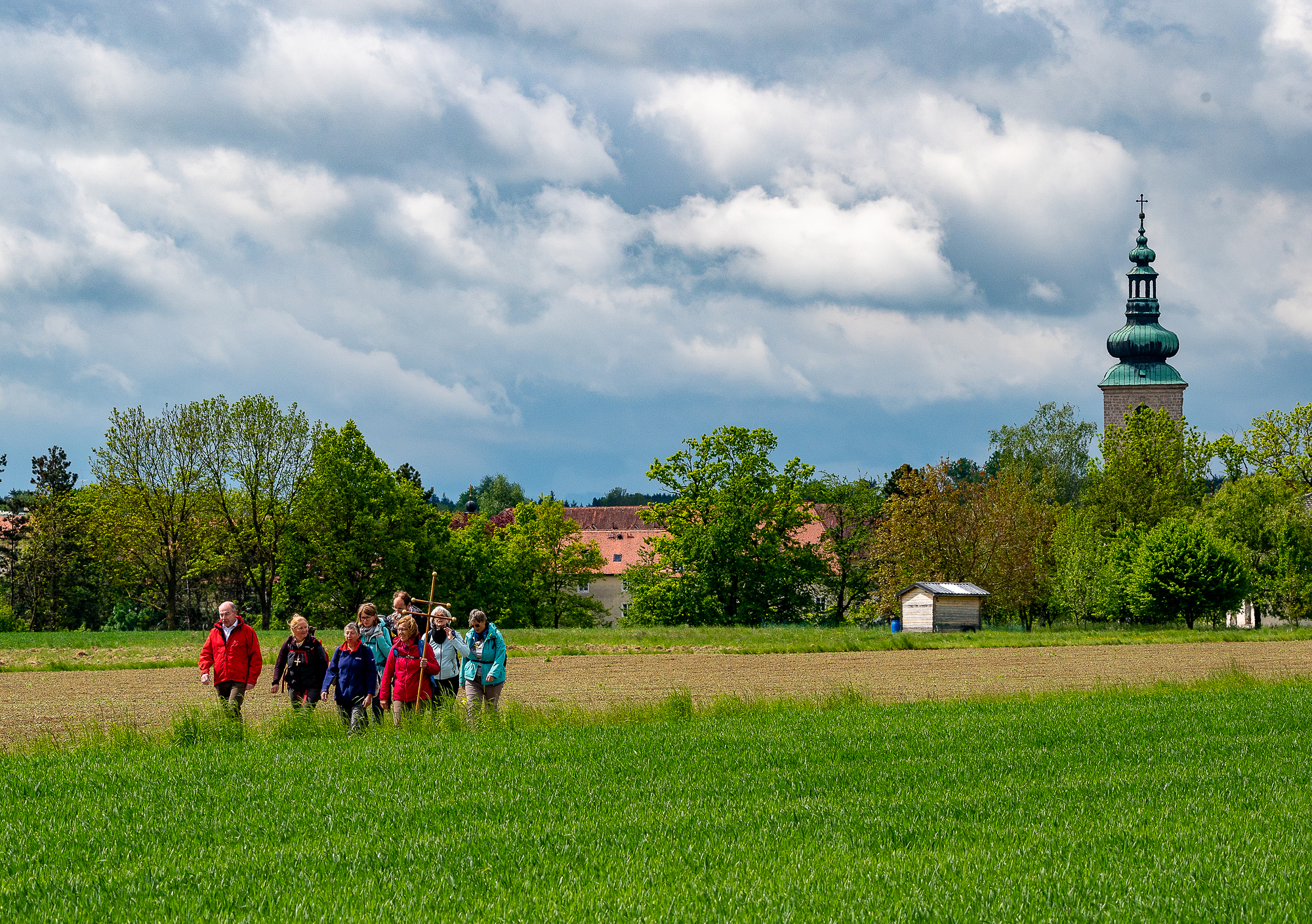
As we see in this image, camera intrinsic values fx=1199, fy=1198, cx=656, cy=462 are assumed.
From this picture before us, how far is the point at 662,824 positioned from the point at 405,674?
267 inches

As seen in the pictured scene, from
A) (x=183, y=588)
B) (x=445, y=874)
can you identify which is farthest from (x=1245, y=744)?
(x=183, y=588)

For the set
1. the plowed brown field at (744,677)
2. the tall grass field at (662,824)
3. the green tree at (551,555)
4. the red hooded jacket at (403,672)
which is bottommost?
the plowed brown field at (744,677)

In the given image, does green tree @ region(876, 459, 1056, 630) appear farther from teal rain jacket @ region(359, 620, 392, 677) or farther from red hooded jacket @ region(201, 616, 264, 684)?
red hooded jacket @ region(201, 616, 264, 684)

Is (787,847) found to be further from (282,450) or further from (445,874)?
(282,450)

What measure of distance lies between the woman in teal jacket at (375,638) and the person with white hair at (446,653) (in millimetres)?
611

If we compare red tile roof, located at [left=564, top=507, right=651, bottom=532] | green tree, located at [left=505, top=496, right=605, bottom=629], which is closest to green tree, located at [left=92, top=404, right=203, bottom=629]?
green tree, located at [left=505, top=496, right=605, bottom=629]

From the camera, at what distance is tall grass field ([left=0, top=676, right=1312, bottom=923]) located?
722 centimetres

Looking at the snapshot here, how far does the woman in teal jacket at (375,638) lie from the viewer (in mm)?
15242

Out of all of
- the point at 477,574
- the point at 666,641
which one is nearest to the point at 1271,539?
the point at 666,641

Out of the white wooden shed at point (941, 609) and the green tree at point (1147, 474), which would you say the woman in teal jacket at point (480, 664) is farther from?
the green tree at point (1147, 474)

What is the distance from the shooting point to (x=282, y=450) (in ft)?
201

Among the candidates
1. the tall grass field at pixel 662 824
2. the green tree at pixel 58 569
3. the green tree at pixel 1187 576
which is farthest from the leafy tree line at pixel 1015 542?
the tall grass field at pixel 662 824

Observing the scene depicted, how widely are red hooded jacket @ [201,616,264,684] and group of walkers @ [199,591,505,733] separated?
1 cm

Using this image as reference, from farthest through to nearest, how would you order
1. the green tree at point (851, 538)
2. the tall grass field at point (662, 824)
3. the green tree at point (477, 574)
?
the green tree at point (851, 538) < the green tree at point (477, 574) < the tall grass field at point (662, 824)
